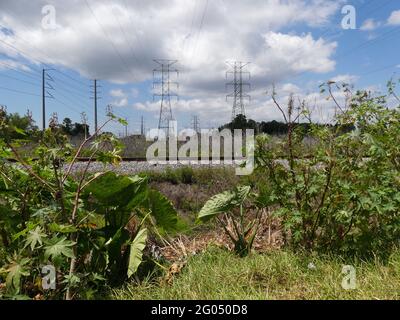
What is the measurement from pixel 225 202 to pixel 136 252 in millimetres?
1015

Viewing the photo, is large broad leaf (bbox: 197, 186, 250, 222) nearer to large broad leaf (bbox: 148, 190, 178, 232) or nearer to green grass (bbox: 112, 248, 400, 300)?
large broad leaf (bbox: 148, 190, 178, 232)

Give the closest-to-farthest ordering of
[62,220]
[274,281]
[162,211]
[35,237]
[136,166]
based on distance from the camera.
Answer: [35,237], [62,220], [274,281], [162,211], [136,166]

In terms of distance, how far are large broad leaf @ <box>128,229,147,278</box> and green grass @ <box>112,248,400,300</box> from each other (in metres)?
0.13

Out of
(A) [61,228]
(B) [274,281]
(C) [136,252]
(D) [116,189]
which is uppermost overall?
(D) [116,189]

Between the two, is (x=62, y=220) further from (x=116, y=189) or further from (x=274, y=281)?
(x=274, y=281)

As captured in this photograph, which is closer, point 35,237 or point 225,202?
point 35,237

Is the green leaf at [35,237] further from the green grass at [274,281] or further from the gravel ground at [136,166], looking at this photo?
the gravel ground at [136,166]

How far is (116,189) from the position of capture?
327cm

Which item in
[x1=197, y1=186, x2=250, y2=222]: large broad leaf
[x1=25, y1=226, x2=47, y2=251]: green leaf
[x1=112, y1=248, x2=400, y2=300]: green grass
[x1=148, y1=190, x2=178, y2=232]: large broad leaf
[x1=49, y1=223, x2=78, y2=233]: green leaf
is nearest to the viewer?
[x1=25, y1=226, x2=47, y2=251]: green leaf

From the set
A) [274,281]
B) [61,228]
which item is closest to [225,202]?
[274,281]

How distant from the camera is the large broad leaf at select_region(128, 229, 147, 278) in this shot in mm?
3127

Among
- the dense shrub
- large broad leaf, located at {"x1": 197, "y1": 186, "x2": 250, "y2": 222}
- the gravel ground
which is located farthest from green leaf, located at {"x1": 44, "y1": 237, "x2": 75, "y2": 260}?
the gravel ground

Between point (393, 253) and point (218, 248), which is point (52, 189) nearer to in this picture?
point (218, 248)

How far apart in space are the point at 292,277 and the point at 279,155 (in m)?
1.03
